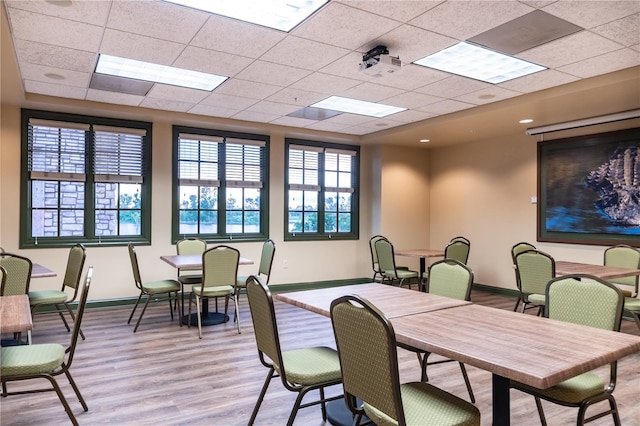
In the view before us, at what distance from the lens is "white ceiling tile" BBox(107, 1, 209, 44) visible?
2.93 m

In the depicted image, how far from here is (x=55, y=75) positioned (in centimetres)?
435

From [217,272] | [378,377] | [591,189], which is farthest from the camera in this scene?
[591,189]

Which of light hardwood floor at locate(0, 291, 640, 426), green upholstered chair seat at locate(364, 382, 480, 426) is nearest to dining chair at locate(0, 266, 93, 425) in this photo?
light hardwood floor at locate(0, 291, 640, 426)

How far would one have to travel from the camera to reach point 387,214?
7867 millimetres

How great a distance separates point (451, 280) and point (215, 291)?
2.62m

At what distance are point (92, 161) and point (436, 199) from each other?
19.1 ft

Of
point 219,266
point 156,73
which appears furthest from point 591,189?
point 156,73

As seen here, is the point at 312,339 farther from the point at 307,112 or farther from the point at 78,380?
the point at 307,112

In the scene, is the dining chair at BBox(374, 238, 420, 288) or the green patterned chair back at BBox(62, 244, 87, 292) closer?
the green patterned chair back at BBox(62, 244, 87, 292)

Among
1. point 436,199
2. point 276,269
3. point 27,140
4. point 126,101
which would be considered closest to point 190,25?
point 126,101

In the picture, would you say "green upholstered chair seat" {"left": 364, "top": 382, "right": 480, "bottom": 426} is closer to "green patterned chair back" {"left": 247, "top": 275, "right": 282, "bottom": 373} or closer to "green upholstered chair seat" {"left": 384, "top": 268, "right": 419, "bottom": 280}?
"green patterned chair back" {"left": 247, "top": 275, "right": 282, "bottom": 373}

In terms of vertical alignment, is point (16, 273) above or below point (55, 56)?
below

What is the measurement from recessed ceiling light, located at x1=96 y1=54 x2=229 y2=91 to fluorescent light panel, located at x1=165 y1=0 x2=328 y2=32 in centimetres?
138

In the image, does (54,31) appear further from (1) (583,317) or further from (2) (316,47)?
(1) (583,317)
